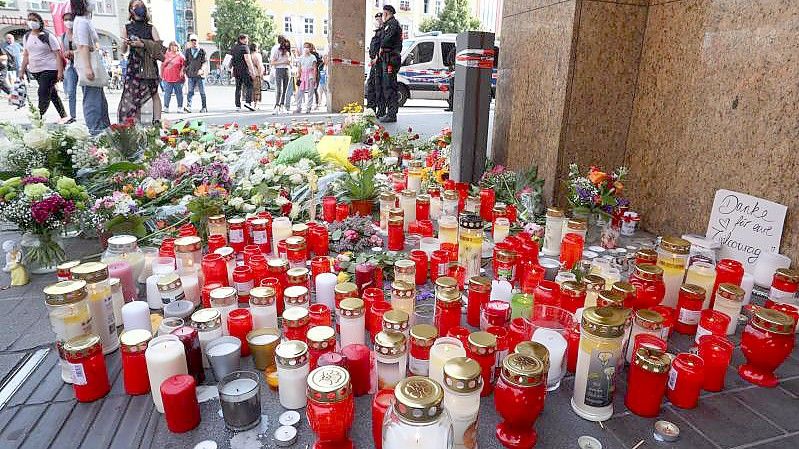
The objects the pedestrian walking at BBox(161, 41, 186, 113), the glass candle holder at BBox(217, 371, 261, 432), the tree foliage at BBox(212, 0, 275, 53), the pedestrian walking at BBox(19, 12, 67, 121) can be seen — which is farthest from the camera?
the tree foliage at BBox(212, 0, 275, 53)

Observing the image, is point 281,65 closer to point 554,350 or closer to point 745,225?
point 745,225

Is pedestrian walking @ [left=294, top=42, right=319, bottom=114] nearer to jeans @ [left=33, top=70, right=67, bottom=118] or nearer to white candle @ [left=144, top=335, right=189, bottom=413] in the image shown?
jeans @ [left=33, top=70, right=67, bottom=118]

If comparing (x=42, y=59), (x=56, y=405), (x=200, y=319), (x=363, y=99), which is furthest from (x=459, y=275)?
(x=363, y=99)

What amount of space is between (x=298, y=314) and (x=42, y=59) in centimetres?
771

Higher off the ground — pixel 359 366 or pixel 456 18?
pixel 456 18

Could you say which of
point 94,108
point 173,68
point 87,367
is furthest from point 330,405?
point 173,68

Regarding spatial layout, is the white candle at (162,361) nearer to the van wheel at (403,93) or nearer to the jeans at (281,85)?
the jeans at (281,85)

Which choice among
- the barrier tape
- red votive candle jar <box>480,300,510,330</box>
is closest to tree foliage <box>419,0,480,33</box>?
the barrier tape

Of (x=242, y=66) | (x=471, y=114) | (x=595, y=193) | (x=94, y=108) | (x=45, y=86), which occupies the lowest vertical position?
(x=595, y=193)

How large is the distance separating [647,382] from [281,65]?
34.8 feet

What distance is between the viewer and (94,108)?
6.11m

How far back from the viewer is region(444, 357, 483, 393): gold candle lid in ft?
4.54

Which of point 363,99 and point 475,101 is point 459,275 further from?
point 363,99

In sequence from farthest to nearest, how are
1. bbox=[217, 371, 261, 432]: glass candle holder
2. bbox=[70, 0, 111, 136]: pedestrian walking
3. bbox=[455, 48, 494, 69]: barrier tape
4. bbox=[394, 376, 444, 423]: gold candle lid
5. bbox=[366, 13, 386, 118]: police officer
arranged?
bbox=[366, 13, 386, 118]: police officer, bbox=[70, 0, 111, 136]: pedestrian walking, bbox=[455, 48, 494, 69]: barrier tape, bbox=[217, 371, 261, 432]: glass candle holder, bbox=[394, 376, 444, 423]: gold candle lid
